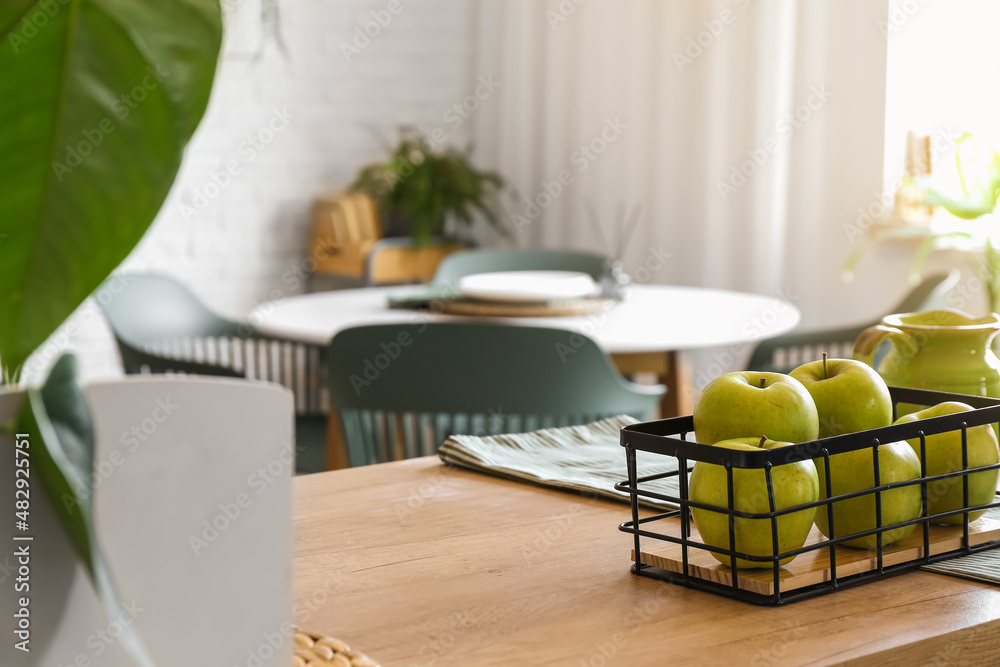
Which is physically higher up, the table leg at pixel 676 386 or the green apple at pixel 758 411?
the green apple at pixel 758 411

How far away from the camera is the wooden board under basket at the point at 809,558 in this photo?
62 cm

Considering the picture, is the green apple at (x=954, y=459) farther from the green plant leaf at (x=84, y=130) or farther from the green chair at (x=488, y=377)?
the green chair at (x=488, y=377)

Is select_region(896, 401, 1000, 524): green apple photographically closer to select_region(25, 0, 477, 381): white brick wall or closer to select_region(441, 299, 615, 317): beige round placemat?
select_region(441, 299, 615, 317): beige round placemat

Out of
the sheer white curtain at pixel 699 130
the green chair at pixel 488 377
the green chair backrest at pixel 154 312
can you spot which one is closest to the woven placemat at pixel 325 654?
the green chair at pixel 488 377

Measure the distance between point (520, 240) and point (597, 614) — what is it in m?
3.75

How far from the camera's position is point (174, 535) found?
28 centimetres

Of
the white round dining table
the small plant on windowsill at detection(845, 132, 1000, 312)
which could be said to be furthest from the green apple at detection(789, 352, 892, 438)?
the small plant on windowsill at detection(845, 132, 1000, 312)

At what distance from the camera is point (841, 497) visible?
2.03 ft

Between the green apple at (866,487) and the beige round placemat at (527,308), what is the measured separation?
172 cm

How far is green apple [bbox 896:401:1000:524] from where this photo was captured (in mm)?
694

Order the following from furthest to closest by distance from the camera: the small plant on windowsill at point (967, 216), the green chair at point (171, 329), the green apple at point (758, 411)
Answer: the small plant on windowsill at point (967, 216) → the green chair at point (171, 329) → the green apple at point (758, 411)

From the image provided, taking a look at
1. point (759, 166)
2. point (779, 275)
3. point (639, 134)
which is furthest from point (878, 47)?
point (639, 134)

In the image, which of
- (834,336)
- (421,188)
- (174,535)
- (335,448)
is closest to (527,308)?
(335,448)

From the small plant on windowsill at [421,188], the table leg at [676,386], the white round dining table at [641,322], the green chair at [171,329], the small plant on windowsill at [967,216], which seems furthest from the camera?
the small plant on windowsill at [421,188]
